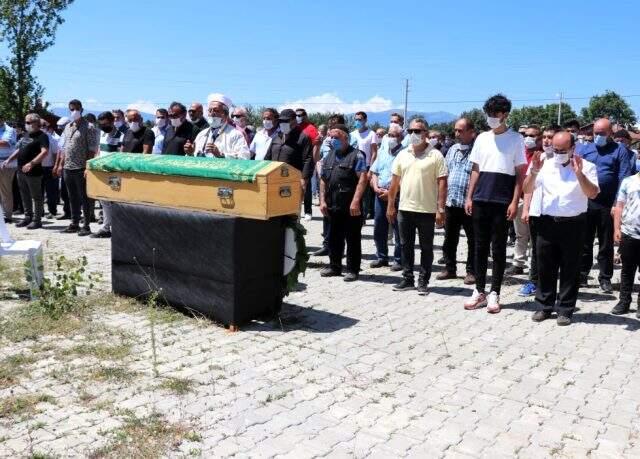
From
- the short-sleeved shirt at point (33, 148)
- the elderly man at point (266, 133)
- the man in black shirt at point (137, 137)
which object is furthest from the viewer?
the short-sleeved shirt at point (33, 148)

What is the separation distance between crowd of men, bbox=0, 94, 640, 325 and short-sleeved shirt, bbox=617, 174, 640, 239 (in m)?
0.01

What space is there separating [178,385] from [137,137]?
6534 mm

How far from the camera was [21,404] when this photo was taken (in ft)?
13.4

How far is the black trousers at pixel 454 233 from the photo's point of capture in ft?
26.9

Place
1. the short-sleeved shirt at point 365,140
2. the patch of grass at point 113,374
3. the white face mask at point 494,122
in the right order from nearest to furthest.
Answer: the patch of grass at point 113,374 → the white face mask at point 494,122 → the short-sleeved shirt at point 365,140

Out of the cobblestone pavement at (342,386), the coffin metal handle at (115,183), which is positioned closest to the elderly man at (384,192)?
the cobblestone pavement at (342,386)

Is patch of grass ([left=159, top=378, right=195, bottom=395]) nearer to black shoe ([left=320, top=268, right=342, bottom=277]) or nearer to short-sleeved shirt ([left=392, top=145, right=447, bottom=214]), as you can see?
short-sleeved shirt ([left=392, top=145, right=447, bottom=214])

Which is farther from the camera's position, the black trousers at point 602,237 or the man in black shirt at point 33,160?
the man in black shirt at point 33,160

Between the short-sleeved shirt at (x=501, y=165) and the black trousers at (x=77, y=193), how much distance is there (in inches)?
270

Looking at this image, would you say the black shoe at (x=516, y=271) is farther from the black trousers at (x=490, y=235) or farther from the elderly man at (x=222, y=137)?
the elderly man at (x=222, y=137)

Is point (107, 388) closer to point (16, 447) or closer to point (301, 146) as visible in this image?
Answer: point (16, 447)

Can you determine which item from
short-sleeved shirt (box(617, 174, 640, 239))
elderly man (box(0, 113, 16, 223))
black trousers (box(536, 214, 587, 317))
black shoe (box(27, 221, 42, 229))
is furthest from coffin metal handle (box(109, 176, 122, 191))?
elderly man (box(0, 113, 16, 223))

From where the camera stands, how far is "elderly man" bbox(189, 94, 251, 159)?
24.4 feet

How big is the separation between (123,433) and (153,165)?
119 inches
